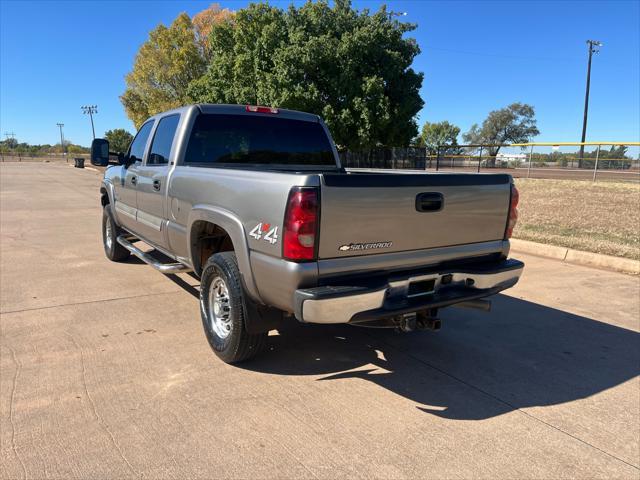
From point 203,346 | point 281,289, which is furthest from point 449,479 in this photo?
point 203,346

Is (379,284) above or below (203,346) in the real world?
above

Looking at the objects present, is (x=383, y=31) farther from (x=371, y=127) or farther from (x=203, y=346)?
(x=203, y=346)

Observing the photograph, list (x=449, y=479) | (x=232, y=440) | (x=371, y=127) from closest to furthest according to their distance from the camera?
(x=449, y=479) → (x=232, y=440) → (x=371, y=127)

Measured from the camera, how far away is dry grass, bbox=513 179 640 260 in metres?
8.10

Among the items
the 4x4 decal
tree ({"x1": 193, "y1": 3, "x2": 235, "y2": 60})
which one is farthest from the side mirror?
tree ({"x1": 193, "y1": 3, "x2": 235, "y2": 60})

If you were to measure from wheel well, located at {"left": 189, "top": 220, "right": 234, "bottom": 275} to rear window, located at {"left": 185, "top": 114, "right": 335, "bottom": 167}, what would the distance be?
0.73 meters

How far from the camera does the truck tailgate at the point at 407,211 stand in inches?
113

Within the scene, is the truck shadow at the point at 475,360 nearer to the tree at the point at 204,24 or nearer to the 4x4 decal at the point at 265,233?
the 4x4 decal at the point at 265,233

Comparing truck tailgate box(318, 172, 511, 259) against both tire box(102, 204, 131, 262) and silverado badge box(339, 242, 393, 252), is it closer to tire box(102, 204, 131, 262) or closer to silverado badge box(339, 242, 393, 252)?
silverado badge box(339, 242, 393, 252)

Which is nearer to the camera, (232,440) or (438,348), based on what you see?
(232,440)

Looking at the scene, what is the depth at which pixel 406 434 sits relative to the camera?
9.40 feet

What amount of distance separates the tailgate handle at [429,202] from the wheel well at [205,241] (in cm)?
163

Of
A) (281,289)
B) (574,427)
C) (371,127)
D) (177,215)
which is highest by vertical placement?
(371,127)

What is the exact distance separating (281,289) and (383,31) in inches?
778
